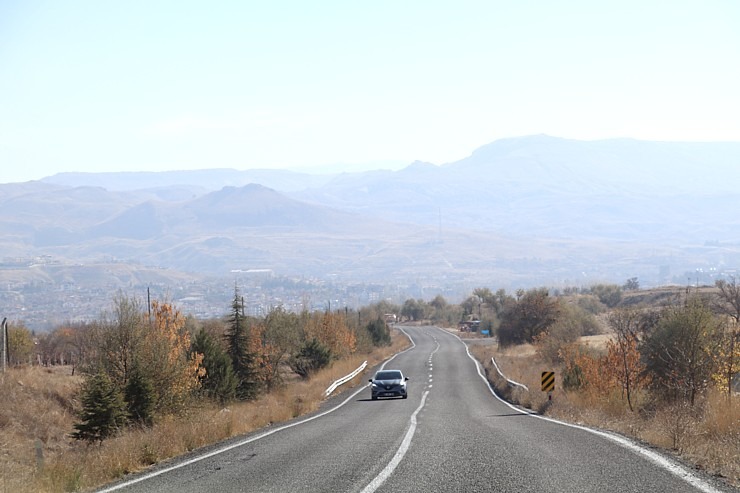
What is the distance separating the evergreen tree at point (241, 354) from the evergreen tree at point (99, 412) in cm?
2046

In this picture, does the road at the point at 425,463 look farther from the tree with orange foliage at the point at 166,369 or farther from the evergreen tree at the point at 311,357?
the evergreen tree at the point at 311,357

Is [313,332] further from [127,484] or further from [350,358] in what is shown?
[127,484]

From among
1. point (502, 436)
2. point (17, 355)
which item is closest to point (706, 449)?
point (502, 436)

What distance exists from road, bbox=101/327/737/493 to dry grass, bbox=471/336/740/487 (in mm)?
618

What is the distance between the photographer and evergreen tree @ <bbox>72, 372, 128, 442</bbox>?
1003 inches

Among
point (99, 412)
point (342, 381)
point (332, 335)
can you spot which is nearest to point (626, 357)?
point (342, 381)

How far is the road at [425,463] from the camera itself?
10.1 metres

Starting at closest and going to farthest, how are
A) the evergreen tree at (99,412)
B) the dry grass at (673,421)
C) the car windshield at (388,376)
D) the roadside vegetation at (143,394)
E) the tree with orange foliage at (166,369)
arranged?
the dry grass at (673,421), the roadside vegetation at (143,394), the evergreen tree at (99,412), the tree with orange foliage at (166,369), the car windshield at (388,376)

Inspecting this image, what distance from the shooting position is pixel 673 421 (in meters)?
14.7

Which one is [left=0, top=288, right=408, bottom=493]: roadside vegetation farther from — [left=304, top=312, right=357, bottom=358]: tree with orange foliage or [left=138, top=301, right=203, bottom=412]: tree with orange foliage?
[left=304, top=312, right=357, bottom=358]: tree with orange foliage

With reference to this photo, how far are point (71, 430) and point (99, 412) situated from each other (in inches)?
437

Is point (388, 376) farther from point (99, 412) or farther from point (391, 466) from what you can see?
point (391, 466)

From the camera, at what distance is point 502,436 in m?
15.6

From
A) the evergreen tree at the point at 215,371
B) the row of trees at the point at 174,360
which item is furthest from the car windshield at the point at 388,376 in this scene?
the evergreen tree at the point at 215,371
